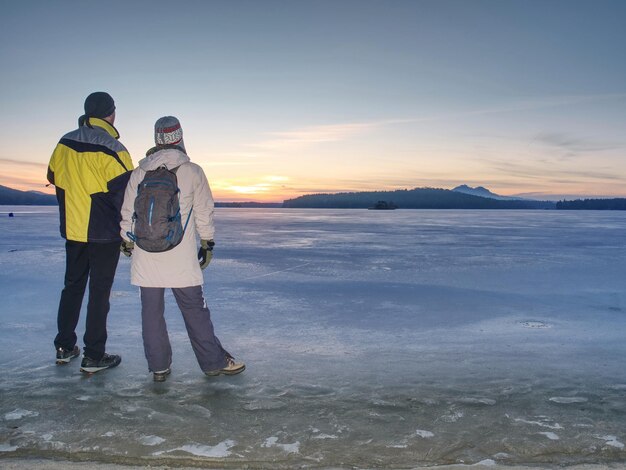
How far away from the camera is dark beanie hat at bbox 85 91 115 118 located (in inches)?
157

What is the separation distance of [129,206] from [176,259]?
1.66ft

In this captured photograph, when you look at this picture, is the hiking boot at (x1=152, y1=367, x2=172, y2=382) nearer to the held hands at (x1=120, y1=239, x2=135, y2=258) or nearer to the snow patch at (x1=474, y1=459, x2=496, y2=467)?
the held hands at (x1=120, y1=239, x2=135, y2=258)

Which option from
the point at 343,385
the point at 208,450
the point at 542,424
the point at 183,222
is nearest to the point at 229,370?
the point at 343,385

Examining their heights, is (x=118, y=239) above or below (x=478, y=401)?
above

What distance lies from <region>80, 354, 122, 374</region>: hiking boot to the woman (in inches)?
16.8

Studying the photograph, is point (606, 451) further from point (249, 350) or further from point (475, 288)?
point (475, 288)

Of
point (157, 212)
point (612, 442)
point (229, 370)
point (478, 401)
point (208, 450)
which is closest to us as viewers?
point (208, 450)

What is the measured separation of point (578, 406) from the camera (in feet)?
10.6

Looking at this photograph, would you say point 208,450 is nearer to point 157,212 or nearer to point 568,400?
point 157,212

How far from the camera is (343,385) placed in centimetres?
361

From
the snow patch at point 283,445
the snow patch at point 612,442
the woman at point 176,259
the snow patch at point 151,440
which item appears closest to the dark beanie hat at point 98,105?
the woman at point 176,259

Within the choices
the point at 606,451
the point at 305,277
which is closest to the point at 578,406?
the point at 606,451

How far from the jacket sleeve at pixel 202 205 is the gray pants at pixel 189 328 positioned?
439mm

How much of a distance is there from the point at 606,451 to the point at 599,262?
10089 millimetres
